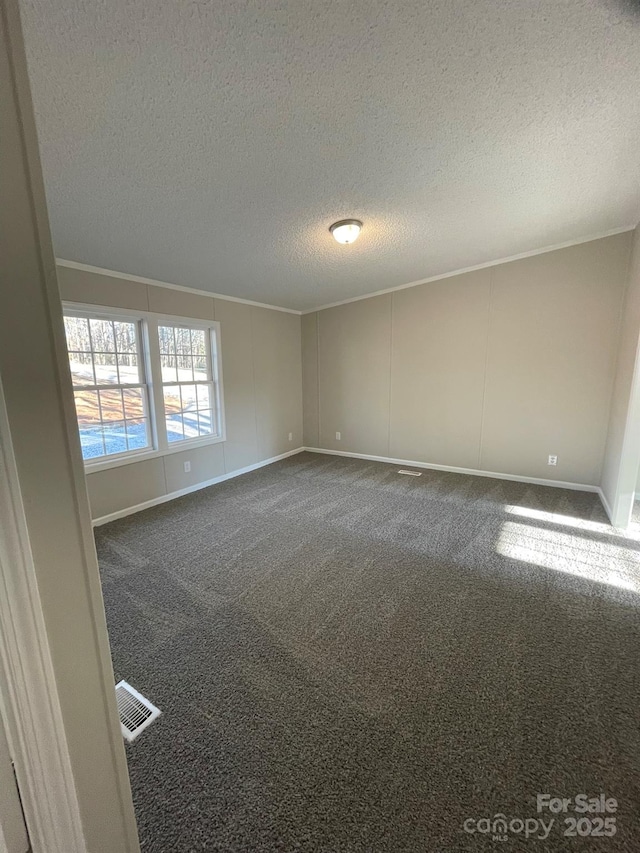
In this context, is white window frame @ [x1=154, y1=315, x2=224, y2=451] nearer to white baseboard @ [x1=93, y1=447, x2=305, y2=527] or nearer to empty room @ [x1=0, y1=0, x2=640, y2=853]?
empty room @ [x1=0, y1=0, x2=640, y2=853]

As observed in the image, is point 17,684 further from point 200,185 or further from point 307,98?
point 200,185

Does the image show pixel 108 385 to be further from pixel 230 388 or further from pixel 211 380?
pixel 230 388

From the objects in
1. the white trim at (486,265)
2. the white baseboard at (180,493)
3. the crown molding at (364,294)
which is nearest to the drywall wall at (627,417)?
the white trim at (486,265)

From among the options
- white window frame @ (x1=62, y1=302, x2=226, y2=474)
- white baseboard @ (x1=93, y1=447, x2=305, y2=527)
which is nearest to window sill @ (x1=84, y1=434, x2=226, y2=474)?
white window frame @ (x1=62, y1=302, x2=226, y2=474)

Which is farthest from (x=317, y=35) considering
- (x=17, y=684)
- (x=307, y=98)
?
(x=17, y=684)

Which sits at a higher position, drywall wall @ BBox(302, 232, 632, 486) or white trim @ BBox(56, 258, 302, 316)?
white trim @ BBox(56, 258, 302, 316)

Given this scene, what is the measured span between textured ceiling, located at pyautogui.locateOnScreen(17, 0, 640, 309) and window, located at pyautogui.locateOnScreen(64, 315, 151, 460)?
0.66 metres

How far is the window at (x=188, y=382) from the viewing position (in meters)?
3.86

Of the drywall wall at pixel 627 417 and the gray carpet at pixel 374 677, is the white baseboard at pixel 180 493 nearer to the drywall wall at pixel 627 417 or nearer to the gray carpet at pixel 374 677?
the gray carpet at pixel 374 677

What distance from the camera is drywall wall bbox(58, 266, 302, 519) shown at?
129 inches

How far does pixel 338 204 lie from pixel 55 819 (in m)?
3.11

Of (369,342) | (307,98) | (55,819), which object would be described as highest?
(307,98)

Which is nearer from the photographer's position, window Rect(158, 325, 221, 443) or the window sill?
the window sill

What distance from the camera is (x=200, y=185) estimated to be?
2.12 m
